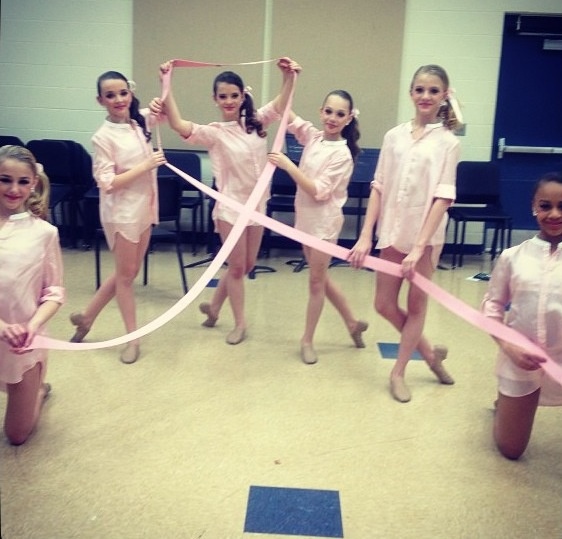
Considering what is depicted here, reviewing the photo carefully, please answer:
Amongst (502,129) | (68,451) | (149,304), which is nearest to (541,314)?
(68,451)

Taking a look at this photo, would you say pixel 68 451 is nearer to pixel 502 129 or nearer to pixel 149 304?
pixel 149 304

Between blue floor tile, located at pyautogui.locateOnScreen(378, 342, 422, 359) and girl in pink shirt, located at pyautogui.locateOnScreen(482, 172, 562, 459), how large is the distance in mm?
1051

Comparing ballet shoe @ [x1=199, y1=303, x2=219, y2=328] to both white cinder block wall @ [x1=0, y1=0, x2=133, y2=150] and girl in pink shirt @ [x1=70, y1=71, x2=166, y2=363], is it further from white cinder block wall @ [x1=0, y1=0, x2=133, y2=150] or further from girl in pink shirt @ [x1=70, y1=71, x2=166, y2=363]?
white cinder block wall @ [x1=0, y1=0, x2=133, y2=150]

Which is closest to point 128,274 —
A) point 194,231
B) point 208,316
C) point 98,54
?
point 208,316

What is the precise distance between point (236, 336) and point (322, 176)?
0.94 meters

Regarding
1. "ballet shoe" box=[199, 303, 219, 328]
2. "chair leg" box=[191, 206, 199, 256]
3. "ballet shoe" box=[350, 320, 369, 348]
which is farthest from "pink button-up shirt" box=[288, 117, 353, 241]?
"chair leg" box=[191, 206, 199, 256]

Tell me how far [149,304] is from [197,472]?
6.95 ft

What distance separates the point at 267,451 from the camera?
234 cm

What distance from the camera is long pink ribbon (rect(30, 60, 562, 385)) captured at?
7.08ft

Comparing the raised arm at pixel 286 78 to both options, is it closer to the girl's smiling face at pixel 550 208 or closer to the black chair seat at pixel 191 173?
the girl's smiling face at pixel 550 208

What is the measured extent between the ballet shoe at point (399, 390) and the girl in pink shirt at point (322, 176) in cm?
49

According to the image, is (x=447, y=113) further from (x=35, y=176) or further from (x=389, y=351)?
(x=35, y=176)

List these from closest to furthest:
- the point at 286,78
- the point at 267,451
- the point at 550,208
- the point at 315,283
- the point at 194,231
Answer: the point at 550,208 → the point at 267,451 → the point at 286,78 → the point at 315,283 → the point at 194,231

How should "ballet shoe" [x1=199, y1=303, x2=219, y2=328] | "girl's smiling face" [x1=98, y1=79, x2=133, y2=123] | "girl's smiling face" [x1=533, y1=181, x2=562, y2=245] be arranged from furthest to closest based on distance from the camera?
"ballet shoe" [x1=199, y1=303, x2=219, y2=328] → "girl's smiling face" [x1=98, y1=79, x2=133, y2=123] → "girl's smiling face" [x1=533, y1=181, x2=562, y2=245]
